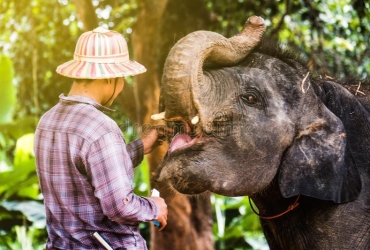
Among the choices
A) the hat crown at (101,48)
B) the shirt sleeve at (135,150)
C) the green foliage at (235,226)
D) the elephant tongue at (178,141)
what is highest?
the hat crown at (101,48)

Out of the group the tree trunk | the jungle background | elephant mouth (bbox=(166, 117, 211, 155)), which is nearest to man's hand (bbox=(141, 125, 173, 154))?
elephant mouth (bbox=(166, 117, 211, 155))

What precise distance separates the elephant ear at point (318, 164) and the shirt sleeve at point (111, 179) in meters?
0.75

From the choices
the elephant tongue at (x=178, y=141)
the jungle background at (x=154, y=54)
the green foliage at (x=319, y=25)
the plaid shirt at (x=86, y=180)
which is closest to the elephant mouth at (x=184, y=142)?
the elephant tongue at (x=178, y=141)

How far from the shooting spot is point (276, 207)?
343 centimetres

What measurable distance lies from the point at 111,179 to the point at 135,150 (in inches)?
21.4

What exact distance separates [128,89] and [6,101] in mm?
2810

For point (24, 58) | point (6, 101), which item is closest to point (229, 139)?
point (6, 101)

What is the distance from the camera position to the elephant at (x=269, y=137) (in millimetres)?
3049

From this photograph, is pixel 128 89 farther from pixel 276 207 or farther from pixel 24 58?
pixel 24 58

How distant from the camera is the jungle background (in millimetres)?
5699

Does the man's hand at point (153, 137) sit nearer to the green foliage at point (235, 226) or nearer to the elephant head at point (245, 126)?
the elephant head at point (245, 126)

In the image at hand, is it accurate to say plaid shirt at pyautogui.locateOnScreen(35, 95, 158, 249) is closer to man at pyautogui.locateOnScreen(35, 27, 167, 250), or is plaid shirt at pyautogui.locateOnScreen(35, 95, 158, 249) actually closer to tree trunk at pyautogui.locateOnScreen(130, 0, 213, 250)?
man at pyautogui.locateOnScreen(35, 27, 167, 250)

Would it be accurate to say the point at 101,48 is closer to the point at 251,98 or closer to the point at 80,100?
the point at 80,100

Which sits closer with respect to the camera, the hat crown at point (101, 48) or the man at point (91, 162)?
the man at point (91, 162)
